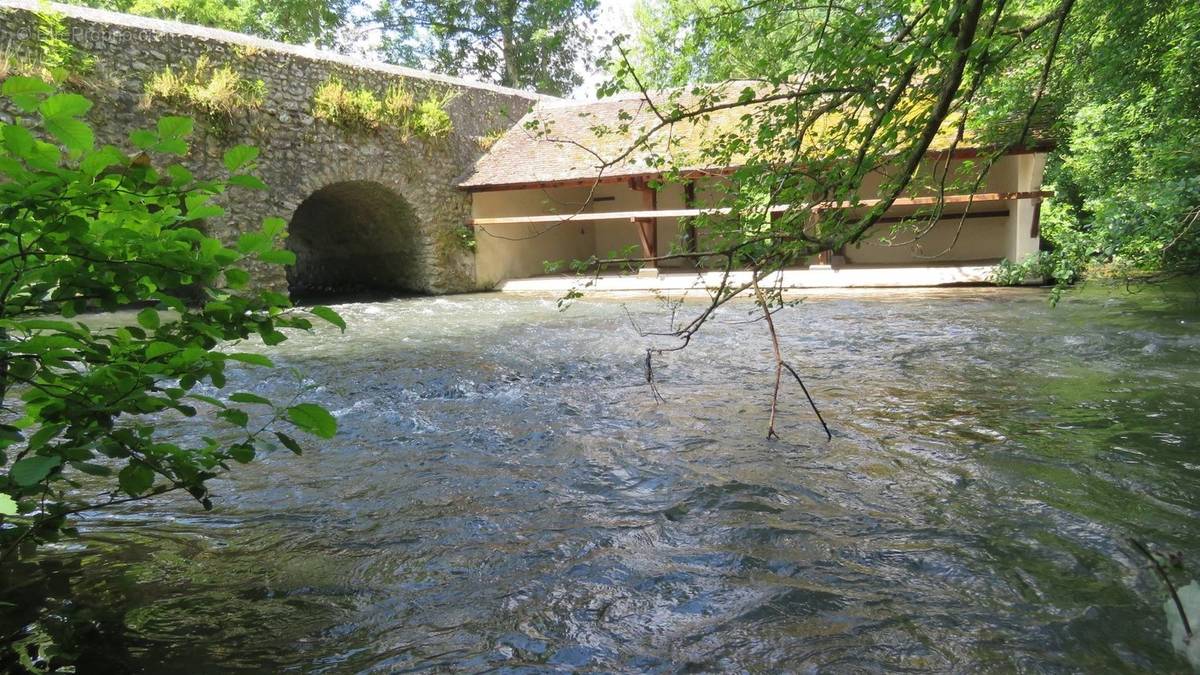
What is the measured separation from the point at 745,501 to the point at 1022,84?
21.4 feet

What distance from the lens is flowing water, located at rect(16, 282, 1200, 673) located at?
2.05 meters

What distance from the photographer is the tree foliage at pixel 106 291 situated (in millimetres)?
1323

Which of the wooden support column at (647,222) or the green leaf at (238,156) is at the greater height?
the wooden support column at (647,222)

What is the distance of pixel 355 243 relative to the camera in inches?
577

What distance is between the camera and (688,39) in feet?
11.8

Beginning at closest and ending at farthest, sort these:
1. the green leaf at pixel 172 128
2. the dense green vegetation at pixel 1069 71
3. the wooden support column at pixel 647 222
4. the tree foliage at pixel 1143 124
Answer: the green leaf at pixel 172 128 → the dense green vegetation at pixel 1069 71 → the tree foliage at pixel 1143 124 → the wooden support column at pixel 647 222

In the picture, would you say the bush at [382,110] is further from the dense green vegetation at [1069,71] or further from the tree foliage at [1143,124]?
the tree foliage at [1143,124]

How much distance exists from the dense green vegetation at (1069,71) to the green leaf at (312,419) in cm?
191

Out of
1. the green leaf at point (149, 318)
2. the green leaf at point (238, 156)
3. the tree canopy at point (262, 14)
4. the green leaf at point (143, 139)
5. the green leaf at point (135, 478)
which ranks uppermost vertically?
the tree canopy at point (262, 14)

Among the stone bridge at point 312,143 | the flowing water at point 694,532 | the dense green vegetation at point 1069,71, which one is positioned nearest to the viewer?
the flowing water at point 694,532

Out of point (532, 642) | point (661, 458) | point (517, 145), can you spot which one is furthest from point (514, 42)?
point (532, 642)

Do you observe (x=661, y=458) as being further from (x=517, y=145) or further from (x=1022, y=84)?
(x=517, y=145)

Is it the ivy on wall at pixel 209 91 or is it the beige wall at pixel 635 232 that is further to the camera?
the beige wall at pixel 635 232

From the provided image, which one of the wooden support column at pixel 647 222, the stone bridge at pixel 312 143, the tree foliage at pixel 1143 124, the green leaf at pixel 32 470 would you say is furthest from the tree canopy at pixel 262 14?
the green leaf at pixel 32 470
